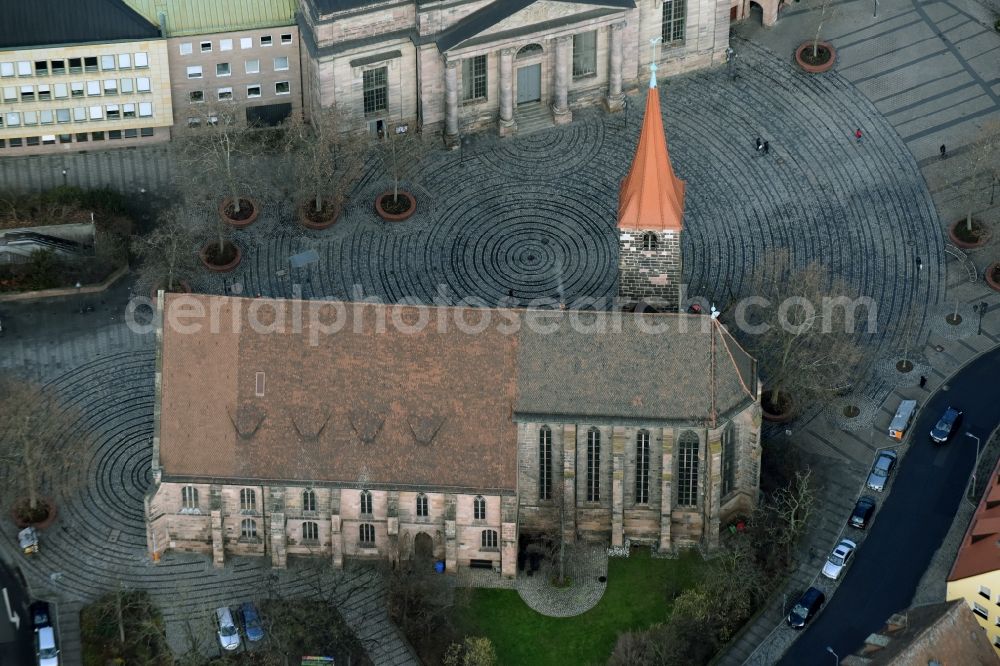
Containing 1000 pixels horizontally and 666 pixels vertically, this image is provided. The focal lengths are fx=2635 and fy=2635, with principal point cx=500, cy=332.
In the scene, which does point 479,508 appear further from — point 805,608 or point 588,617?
point 805,608

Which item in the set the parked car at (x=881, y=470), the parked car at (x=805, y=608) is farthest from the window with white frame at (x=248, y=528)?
the parked car at (x=881, y=470)

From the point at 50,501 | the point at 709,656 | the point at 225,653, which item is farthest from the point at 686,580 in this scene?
the point at 50,501

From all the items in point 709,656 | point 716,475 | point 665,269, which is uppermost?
point 665,269

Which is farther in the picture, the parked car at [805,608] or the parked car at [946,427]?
the parked car at [946,427]

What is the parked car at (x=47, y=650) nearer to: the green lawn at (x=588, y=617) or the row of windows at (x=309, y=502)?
the row of windows at (x=309, y=502)

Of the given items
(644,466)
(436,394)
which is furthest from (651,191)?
(436,394)

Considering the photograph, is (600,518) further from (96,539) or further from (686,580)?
(96,539)

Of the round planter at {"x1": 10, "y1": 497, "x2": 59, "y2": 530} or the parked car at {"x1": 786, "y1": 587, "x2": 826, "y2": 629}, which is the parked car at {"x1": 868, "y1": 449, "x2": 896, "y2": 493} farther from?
the round planter at {"x1": 10, "y1": 497, "x2": 59, "y2": 530}
